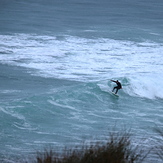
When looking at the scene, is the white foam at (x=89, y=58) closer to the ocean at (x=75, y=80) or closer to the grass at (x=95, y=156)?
the ocean at (x=75, y=80)

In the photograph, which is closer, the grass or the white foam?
the grass

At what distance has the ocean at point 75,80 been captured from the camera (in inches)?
652

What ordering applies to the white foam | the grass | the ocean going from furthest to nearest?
the white foam, the ocean, the grass

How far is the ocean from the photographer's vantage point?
54.3 ft

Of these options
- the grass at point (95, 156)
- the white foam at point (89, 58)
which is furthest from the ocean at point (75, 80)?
the grass at point (95, 156)

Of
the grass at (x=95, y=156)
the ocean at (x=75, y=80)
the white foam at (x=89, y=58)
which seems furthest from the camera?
the white foam at (x=89, y=58)

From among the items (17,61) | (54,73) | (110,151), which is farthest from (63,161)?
(17,61)

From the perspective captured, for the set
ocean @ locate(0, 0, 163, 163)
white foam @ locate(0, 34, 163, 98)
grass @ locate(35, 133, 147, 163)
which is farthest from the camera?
white foam @ locate(0, 34, 163, 98)

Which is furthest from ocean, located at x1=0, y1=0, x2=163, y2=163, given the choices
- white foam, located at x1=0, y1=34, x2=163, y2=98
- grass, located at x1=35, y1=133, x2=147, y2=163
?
grass, located at x1=35, y1=133, x2=147, y2=163

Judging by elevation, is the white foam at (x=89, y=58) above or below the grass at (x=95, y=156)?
above

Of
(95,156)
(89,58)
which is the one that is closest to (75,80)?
(89,58)

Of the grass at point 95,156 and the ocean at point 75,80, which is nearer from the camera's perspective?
the grass at point 95,156

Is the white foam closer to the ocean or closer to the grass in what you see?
the ocean

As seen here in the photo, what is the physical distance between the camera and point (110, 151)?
9.04 meters
